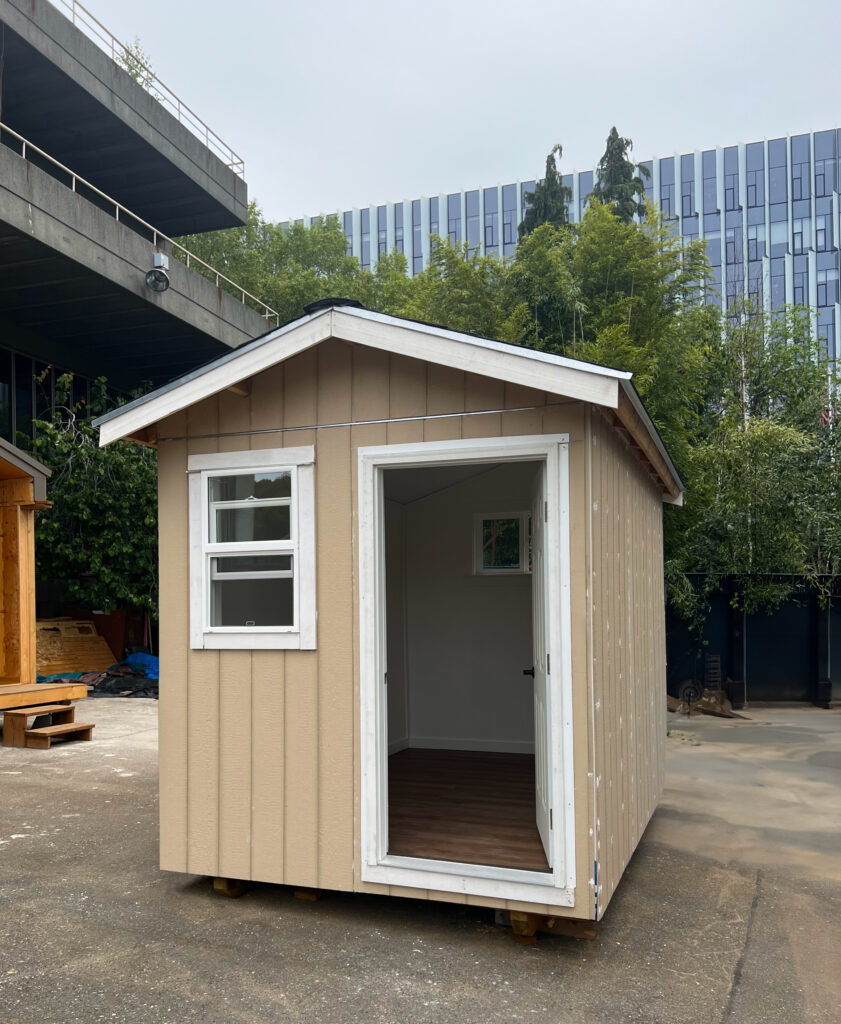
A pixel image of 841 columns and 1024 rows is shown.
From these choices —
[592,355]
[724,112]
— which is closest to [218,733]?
[592,355]

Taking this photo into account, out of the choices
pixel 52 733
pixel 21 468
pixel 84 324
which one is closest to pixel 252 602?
pixel 52 733

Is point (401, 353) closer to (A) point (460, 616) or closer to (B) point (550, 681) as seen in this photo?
(B) point (550, 681)

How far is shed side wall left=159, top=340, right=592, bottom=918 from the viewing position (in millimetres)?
3928

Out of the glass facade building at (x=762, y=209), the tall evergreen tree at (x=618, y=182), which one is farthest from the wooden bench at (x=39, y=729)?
the glass facade building at (x=762, y=209)

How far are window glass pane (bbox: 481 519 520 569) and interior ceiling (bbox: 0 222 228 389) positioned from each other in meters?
8.09

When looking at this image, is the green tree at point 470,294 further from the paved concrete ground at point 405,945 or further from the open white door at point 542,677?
the open white door at point 542,677

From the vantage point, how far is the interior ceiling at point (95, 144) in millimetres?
13805

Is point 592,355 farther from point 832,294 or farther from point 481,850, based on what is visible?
point 832,294

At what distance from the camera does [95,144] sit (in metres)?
15.8

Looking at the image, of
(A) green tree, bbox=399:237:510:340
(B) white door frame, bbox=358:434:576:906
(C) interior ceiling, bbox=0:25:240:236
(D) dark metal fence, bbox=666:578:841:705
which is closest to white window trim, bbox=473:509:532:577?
(B) white door frame, bbox=358:434:576:906

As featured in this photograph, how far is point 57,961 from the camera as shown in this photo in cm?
352

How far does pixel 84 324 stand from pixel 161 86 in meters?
6.57

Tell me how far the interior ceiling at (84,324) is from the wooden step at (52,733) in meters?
6.71

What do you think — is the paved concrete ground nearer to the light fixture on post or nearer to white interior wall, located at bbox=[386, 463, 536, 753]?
white interior wall, located at bbox=[386, 463, 536, 753]
